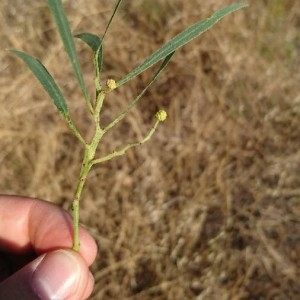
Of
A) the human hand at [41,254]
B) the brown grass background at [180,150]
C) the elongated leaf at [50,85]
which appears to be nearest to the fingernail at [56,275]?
the human hand at [41,254]

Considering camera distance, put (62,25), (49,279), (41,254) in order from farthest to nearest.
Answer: (41,254) → (49,279) → (62,25)

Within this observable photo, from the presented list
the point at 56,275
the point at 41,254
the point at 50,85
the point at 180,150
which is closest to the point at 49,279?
the point at 56,275

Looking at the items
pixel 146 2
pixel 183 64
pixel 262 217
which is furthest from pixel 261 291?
pixel 146 2

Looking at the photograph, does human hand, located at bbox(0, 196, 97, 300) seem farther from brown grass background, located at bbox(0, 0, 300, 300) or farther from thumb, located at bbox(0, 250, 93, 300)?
brown grass background, located at bbox(0, 0, 300, 300)

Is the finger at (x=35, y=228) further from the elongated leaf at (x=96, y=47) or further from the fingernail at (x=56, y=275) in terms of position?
the elongated leaf at (x=96, y=47)

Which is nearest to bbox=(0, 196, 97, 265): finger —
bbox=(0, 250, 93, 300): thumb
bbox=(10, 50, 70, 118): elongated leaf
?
bbox=(0, 250, 93, 300): thumb

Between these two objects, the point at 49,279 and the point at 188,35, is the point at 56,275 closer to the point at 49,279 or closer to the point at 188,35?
the point at 49,279
